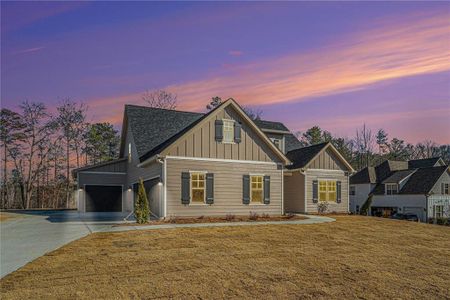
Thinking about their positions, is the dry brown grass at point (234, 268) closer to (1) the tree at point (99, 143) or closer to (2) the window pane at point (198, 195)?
(2) the window pane at point (198, 195)

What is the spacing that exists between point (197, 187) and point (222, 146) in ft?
8.45

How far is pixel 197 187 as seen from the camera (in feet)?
57.2

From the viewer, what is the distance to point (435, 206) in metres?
34.6

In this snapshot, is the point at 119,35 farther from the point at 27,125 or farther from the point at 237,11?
the point at 27,125

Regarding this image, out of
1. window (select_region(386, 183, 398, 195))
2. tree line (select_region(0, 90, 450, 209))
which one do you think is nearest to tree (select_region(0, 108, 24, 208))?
tree line (select_region(0, 90, 450, 209))

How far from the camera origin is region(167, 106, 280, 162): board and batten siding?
56.8ft

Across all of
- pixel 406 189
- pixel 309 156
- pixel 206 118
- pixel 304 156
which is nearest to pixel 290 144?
pixel 304 156

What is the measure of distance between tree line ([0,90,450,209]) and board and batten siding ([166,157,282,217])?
23434 millimetres

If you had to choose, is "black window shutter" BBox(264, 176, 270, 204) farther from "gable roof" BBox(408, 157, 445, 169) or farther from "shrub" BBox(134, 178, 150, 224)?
"gable roof" BBox(408, 157, 445, 169)

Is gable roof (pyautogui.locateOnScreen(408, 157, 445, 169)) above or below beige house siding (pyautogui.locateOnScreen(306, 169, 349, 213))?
above

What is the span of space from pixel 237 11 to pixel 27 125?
117 ft

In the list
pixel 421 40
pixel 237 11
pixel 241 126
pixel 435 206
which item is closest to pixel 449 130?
pixel 435 206

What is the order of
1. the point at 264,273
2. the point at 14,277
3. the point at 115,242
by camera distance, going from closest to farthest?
the point at 14,277, the point at 264,273, the point at 115,242

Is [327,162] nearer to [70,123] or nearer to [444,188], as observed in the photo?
[444,188]
